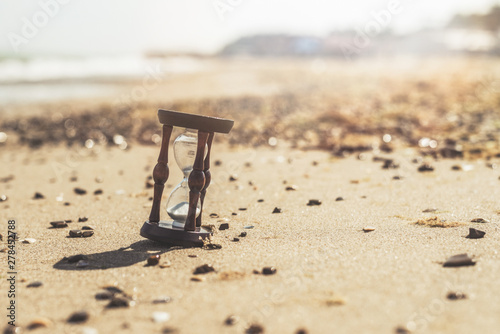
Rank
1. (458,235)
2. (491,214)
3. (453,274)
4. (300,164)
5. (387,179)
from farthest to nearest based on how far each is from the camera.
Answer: (300,164)
(387,179)
(491,214)
(458,235)
(453,274)

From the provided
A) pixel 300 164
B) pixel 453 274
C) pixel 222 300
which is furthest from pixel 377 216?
pixel 300 164

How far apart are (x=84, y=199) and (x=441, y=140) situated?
606 centimetres

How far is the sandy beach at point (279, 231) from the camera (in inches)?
124

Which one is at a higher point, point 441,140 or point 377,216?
point 441,140

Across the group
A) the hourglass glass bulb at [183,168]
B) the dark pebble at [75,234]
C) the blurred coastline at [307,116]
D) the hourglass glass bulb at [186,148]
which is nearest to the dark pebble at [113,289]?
the hourglass glass bulb at [183,168]

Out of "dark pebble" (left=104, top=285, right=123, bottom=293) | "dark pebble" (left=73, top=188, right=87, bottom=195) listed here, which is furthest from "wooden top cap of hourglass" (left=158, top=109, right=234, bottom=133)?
"dark pebble" (left=73, top=188, right=87, bottom=195)

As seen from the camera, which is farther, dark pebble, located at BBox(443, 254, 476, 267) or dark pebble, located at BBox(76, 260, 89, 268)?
dark pebble, located at BBox(76, 260, 89, 268)

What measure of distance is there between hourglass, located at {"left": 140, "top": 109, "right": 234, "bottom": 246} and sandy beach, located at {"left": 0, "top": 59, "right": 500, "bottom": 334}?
14cm

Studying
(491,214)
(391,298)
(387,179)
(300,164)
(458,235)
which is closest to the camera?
(391,298)

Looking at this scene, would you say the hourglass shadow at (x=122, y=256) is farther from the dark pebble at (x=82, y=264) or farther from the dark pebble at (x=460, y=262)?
the dark pebble at (x=460, y=262)

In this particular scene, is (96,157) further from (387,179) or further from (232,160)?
(387,179)

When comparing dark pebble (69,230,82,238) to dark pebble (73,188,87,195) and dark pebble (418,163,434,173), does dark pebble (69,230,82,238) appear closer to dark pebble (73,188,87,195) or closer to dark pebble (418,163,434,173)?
dark pebble (73,188,87,195)

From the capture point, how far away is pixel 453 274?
3.54m

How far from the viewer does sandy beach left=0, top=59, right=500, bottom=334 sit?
10.3 ft
